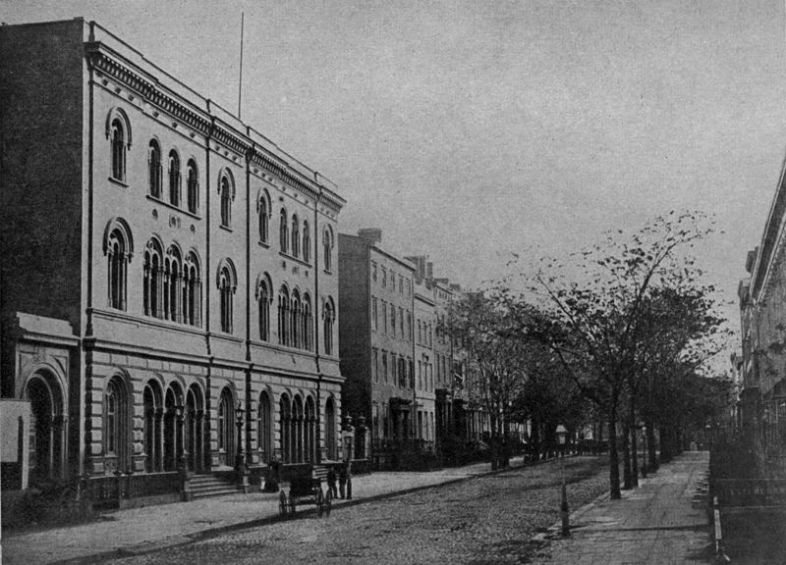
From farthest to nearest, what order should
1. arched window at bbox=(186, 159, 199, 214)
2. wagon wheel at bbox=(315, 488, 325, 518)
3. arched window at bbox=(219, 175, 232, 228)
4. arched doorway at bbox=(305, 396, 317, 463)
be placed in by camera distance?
1. arched doorway at bbox=(305, 396, 317, 463)
2. arched window at bbox=(219, 175, 232, 228)
3. arched window at bbox=(186, 159, 199, 214)
4. wagon wheel at bbox=(315, 488, 325, 518)

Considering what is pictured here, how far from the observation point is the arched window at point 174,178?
37531 millimetres

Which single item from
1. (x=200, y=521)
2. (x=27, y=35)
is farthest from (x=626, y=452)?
(x=27, y=35)

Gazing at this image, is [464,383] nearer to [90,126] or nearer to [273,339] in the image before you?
[273,339]

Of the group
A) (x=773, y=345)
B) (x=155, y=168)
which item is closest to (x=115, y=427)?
(x=155, y=168)

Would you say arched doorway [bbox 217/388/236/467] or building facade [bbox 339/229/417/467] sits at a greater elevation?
building facade [bbox 339/229/417/467]

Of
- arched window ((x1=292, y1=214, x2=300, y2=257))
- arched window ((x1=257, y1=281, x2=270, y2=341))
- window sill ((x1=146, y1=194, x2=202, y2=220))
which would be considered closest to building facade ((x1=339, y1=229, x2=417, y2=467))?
arched window ((x1=292, y1=214, x2=300, y2=257))

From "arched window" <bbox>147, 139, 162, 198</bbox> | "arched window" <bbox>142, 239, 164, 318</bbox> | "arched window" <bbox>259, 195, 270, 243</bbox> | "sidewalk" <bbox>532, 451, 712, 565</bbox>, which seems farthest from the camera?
"arched window" <bbox>259, 195, 270, 243</bbox>

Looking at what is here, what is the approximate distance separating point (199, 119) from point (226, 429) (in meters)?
11.8

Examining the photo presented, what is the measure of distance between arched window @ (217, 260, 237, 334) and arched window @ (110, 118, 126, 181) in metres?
8.71

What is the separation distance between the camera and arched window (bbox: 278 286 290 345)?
48.1m

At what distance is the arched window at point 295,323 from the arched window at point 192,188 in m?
11.3

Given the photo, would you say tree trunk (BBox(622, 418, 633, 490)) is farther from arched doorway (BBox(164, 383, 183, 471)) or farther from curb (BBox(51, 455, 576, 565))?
arched doorway (BBox(164, 383, 183, 471))

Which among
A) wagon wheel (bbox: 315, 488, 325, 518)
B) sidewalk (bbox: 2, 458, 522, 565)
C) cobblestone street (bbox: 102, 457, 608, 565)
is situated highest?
wagon wheel (bbox: 315, 488, 325, 518)

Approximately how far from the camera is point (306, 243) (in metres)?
52.0
